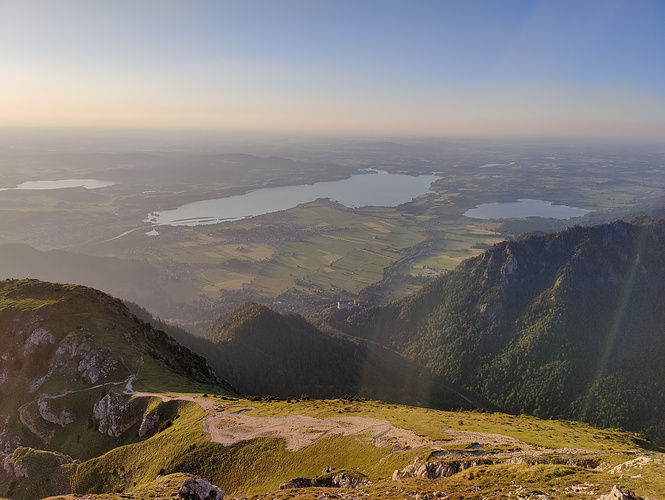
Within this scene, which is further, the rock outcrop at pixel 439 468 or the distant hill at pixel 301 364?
→ the distant hill at pixel 301 364

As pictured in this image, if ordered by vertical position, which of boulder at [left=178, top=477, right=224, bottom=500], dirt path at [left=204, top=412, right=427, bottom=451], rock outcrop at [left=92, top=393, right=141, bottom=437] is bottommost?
rock outcrop at [left=92, top=393, right=141, bottom=437]

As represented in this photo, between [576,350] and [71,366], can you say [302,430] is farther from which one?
[576,350]

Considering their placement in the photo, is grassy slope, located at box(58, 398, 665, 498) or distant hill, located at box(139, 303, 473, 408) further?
distant hill, located at box(139, 303, 473, 408)

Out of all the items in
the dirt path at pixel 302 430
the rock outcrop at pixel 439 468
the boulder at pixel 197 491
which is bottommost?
the dirt path at pixel 302 430

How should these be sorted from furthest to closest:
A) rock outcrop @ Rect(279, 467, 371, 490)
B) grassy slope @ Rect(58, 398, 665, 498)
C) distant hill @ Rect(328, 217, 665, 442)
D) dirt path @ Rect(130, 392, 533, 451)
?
1. distant hill @ Rect(328, 217, 665, 442)
2. dirt path @ Rect(130, 392, 533, 451)
3. rock outcrop @ Rect(279, 467, 371, 490)
4. grassy slope @ Rect(58, 398, 665, 498)

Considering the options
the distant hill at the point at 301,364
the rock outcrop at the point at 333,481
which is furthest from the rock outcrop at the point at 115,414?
the distant hill at the point at 301,364

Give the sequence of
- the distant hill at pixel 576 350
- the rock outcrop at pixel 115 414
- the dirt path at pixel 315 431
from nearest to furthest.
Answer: the dirt path at pixel 315 431
the rock outcrop at pixel 115 414
the distant hill at pixel 576 350

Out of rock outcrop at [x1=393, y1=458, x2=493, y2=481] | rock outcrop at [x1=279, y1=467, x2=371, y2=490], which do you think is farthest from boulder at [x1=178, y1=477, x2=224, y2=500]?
rock outcrop at [x1=393, y1=458, x2=493, y2=481]

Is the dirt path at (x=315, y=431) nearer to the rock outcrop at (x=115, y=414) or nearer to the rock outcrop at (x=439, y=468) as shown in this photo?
the rock outcrop at (x=439, y=468)

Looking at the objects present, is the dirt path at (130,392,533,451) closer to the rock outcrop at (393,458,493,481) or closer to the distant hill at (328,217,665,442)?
the rock outcrop at (393,458,493,481)
